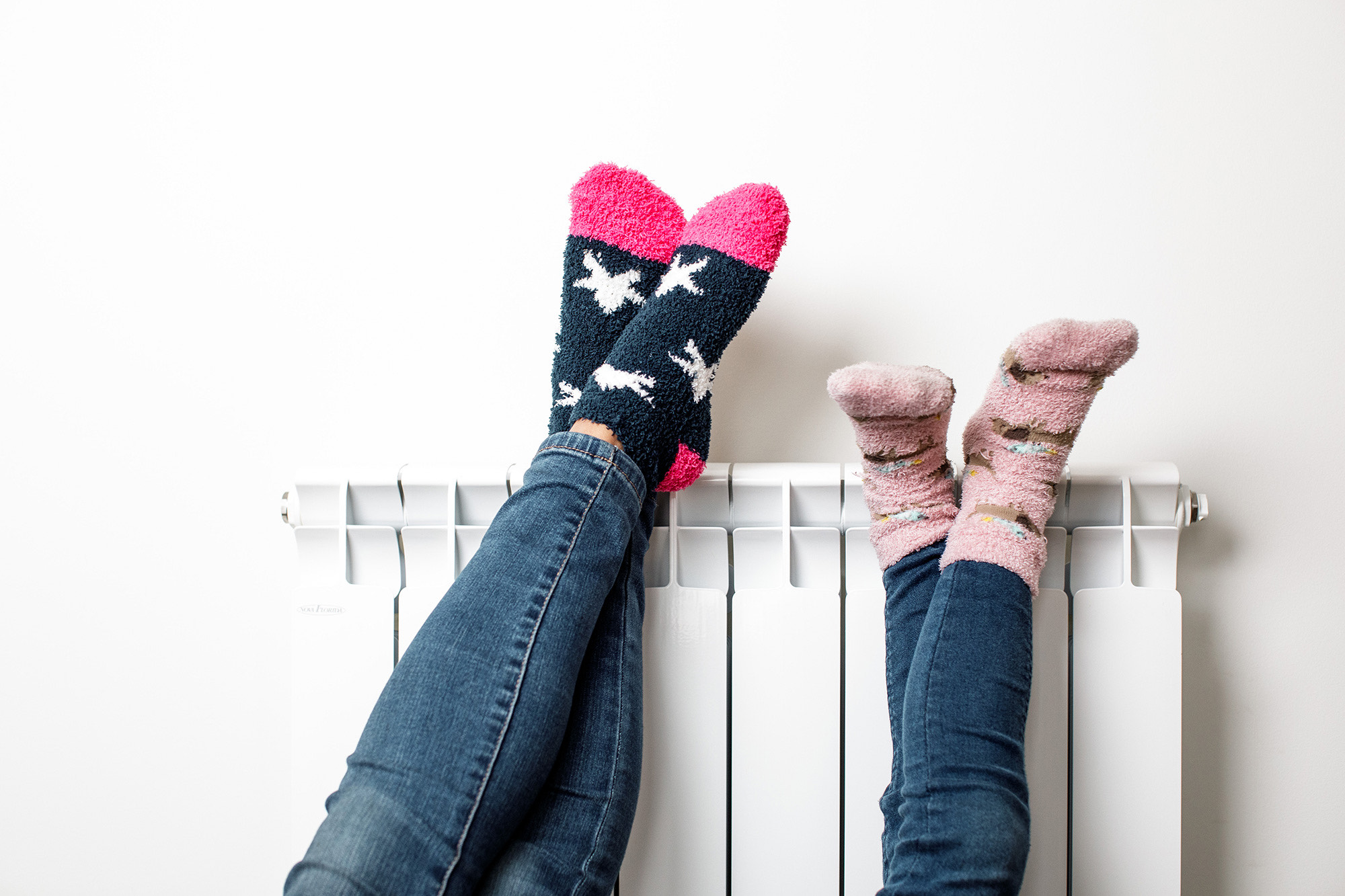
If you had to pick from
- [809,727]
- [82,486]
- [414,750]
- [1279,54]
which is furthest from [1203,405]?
[82,486]

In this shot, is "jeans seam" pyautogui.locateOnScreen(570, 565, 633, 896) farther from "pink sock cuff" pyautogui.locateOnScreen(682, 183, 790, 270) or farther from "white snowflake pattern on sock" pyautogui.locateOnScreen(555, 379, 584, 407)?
"pink sock cuff" pyautogui.locateOnScreen(682, 183, 790, 270)

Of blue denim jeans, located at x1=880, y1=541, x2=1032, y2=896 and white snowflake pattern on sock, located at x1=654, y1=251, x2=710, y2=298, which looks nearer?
blue denim jeans, located at x1=880, y1=541, x2=1032, y2=896

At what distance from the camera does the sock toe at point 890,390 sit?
Answer: 49 cm

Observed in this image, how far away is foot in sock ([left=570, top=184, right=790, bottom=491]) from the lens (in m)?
0.55

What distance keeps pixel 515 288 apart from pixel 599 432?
205 mm

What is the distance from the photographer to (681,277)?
23.5 inches

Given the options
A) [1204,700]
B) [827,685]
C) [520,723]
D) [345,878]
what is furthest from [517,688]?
[1204,700]

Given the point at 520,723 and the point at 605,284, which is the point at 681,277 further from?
the point at 520,723

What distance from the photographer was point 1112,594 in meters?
0.54

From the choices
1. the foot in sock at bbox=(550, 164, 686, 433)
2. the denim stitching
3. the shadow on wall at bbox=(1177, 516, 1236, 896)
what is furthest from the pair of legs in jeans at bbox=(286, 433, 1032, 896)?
the shadow on wall at bbox=(1177, 516, 1236, 896)

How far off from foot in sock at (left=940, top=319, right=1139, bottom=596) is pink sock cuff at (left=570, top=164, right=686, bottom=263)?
30cm

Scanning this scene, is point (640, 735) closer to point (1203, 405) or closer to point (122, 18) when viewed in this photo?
point (1203, 405)

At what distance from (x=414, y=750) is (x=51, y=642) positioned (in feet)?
1.86

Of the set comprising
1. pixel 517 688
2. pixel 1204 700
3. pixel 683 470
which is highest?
pixel 683 470
